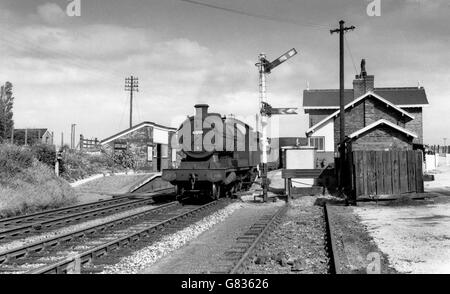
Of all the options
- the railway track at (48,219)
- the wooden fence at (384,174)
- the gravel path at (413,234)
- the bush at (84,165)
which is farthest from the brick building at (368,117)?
the bush at (84,165)

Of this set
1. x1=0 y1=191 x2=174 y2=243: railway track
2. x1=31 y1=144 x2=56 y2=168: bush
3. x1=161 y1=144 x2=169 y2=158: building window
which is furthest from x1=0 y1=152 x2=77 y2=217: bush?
x1=161 y1=144 x2=169 y2=158: building window

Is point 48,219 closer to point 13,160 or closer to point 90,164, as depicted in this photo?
point 13,160

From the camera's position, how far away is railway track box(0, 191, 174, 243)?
10078 mm

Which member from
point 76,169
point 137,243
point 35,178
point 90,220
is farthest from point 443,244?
point 76,169

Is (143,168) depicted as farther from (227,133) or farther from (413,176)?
(413,176)

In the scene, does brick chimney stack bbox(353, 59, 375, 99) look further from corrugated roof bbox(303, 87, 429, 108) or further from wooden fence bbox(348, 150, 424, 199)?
wooden fence bbox(348, 150, 424, 199)

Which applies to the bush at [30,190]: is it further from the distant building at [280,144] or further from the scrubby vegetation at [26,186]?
the distant building at [280,144]

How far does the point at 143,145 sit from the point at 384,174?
22.6 m

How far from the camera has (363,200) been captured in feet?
46.8

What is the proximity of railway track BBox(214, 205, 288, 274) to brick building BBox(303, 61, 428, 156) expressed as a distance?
1226 centimetres

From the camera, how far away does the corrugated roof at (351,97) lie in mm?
37500

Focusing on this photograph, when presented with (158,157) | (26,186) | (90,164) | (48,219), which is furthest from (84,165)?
(48,219)

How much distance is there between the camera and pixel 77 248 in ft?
27.6

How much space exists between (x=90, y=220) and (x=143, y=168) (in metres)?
20.3
